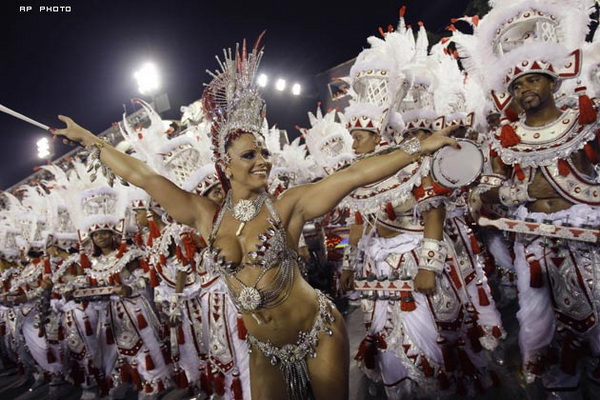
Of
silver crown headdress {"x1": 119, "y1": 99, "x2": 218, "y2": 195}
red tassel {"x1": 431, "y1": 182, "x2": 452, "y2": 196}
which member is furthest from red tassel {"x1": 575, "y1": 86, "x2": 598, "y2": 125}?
silver crown headdress {"x1": 119, "y1": 99, "x2": 218, "y2": 195}

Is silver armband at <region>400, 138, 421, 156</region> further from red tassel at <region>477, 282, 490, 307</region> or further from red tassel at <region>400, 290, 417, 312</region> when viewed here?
red tassel at <region>477, 282, 490, 307</region>

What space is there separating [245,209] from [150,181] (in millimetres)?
645

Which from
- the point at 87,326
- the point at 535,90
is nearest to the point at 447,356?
the point at 535,90

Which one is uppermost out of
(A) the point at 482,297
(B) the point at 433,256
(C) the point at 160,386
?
(B) the point at 433,256

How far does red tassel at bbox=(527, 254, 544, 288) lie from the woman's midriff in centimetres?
202

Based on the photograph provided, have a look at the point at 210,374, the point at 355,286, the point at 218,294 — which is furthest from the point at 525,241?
the point at 210,374

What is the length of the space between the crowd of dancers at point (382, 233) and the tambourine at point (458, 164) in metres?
0.01

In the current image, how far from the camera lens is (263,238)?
231 centimetres

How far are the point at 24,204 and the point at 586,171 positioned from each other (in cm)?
1145

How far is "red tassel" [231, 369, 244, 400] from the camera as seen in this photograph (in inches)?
162

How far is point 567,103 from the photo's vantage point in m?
4.29

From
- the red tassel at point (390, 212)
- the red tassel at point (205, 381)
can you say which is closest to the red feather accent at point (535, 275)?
the red tassel at point (390, 212)

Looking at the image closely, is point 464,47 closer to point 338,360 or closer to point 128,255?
point 338,360

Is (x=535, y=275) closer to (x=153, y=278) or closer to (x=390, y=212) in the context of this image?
(x=390, y=212)
